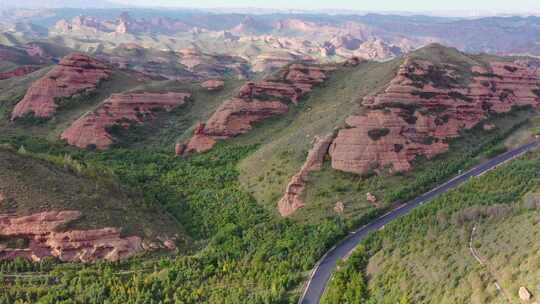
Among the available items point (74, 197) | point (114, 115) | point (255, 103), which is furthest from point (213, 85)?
point (74, 197)

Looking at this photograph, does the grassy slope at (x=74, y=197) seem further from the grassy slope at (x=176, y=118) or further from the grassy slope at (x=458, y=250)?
the grassy slope at (x=176, y=118)

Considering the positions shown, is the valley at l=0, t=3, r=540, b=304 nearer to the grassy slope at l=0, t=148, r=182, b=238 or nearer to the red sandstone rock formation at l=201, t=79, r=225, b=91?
the grassy slope at l=0, t=148, r=182, b=238

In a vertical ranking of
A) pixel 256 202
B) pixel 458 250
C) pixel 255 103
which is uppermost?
pixel 255 103

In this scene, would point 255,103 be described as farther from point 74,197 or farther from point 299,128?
point 74,197

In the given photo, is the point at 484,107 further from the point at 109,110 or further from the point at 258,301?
the point at 109,110

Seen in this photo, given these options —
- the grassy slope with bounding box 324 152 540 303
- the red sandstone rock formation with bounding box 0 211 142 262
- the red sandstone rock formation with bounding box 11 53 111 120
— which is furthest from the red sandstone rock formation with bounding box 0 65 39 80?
the grassy slope with bounding box 324 152 540 303

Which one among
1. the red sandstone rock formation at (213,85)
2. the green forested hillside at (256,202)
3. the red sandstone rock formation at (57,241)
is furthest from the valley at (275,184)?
the red sandstone rock formation at (213,85)
